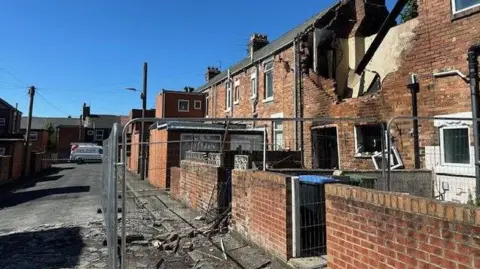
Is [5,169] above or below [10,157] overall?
below

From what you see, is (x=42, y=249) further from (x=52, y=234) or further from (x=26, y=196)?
(x=26, y=196)

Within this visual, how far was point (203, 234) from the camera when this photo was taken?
795 cm

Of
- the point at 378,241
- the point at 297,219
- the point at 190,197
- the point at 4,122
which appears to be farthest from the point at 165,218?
the point at 4,122

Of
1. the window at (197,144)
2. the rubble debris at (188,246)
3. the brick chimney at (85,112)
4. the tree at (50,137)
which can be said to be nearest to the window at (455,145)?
the rubble debris at (188,246)

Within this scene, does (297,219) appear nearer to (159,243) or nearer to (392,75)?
(159,243)

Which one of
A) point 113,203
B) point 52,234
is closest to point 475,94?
point 113,203

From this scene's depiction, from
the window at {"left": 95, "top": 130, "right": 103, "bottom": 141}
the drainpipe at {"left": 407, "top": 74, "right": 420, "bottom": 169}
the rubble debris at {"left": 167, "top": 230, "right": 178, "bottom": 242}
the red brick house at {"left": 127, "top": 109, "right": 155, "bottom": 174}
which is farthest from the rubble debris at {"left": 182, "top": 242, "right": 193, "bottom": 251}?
the window at {"left": 95, "top": 130, "right": 103, "bottom": 141}

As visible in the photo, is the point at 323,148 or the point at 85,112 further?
the point at 85,112

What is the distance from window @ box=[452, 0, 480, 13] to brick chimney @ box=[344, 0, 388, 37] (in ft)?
19.9

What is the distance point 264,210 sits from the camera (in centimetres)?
645

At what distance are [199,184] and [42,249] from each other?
4323 mm

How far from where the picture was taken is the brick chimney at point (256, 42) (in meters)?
23.7

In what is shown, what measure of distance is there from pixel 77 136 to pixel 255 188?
6338 centimetres

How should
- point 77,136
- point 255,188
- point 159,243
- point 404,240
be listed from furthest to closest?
point 77,136
point 159,243
point 255,188
point 404,240
